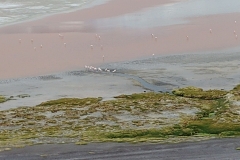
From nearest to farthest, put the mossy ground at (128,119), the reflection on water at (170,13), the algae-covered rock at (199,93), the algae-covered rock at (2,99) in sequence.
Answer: the mossy ground at (128,119)
the algae-covered rock at (199,93)
the algae-covered rock at (2,99)
the reflection on water at (170,13)

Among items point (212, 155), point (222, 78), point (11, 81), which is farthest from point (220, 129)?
point (11, 81)

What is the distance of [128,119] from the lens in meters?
29.3

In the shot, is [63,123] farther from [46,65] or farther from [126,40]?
[126,40]

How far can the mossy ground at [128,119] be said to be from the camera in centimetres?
2670

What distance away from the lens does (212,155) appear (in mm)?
23547

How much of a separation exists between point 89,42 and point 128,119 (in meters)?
21.2

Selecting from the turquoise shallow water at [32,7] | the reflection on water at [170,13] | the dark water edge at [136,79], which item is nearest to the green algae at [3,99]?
the dark water edge at [136,79]

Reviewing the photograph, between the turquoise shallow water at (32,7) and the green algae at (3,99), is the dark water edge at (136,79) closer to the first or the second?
the green algae at (3,99)

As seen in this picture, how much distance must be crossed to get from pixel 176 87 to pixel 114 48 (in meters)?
12.7

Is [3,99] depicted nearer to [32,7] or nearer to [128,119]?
[128,119]

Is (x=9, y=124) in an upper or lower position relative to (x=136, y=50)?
lower

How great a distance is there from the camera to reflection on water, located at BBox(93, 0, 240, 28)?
5600 centimetres

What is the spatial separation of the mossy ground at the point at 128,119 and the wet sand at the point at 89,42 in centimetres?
1022

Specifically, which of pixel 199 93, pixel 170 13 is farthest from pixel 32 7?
pixel 199 93
